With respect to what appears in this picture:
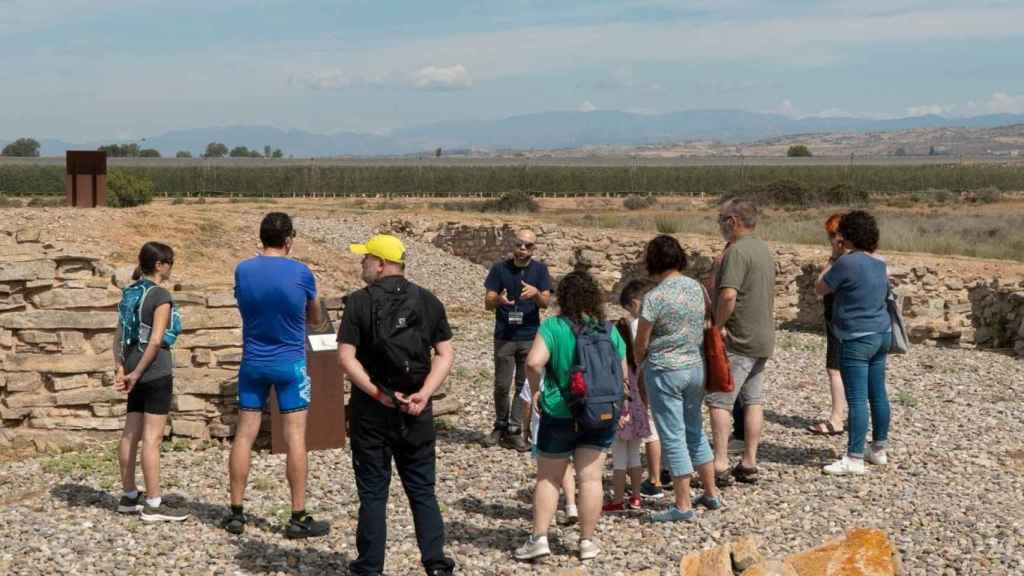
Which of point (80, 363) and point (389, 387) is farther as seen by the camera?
point (80, 363)

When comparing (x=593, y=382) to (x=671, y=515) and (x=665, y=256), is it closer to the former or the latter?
(x=665, y=256)

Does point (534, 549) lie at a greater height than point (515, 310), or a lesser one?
lesser

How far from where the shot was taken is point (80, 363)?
30.2ft

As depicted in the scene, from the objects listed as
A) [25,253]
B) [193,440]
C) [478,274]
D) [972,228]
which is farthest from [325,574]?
[972,228]

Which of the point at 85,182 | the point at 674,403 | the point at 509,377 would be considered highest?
the point at 85,182

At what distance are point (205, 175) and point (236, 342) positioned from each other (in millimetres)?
65054

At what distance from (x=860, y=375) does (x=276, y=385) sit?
14.4ft

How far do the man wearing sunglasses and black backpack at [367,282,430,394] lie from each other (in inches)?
117

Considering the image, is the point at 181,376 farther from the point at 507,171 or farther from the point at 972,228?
the point at 507,171

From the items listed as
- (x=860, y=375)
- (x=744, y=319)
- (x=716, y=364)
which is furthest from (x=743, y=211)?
(x=860, y=375)

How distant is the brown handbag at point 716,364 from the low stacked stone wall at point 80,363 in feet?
13.4

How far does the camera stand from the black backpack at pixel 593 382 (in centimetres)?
612

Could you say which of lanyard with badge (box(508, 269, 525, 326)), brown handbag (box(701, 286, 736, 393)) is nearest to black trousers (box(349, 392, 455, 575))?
brown handbag (box(701, 286, 736, 393))

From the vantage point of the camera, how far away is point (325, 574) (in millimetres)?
6336
